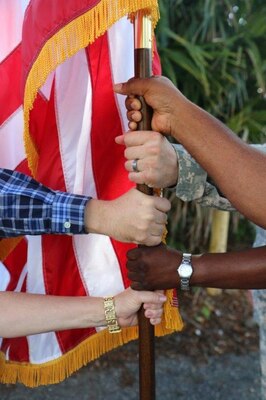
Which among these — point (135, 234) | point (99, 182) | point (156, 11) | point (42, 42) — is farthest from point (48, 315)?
point (156, 11)

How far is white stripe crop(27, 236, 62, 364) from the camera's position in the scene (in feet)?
6.78

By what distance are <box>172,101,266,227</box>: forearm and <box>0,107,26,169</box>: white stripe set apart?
2.48 feet

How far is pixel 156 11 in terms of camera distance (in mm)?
1497

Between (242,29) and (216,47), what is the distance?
224 millimetres

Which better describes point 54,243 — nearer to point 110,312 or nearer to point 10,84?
point 110,312

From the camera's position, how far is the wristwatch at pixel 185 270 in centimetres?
161

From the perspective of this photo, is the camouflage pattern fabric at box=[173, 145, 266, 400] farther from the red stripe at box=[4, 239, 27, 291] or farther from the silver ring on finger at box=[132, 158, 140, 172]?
the red stripe at box=[4, 239, 27, 291]

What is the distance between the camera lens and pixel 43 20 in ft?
5.28

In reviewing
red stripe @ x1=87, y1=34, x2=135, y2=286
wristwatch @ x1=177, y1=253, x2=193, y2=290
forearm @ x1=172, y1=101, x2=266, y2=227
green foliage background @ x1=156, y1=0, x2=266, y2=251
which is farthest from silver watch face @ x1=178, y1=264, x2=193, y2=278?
green foliage background @ x1=156, y1=0, x2=266, y2=251

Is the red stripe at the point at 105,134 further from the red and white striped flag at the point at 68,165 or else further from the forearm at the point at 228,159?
the forearm at the point at 228,159

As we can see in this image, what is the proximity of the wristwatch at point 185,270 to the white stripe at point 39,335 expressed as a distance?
617 millimetres

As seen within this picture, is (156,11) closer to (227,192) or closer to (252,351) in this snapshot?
(227,192)

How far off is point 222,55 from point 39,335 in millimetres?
2536

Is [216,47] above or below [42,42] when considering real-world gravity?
above
